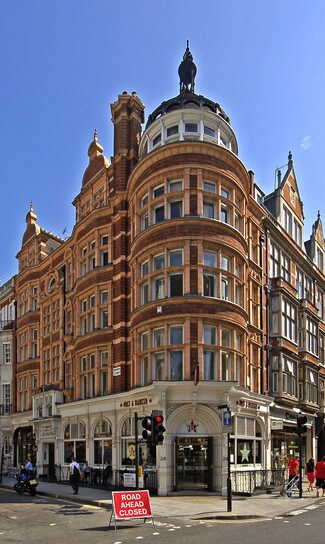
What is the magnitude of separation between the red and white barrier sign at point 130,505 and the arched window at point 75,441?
16826 mm

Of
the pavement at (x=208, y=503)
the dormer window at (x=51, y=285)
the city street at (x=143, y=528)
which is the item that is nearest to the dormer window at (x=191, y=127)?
the pavement at (x=208, y=503)

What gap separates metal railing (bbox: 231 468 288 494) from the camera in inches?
1030

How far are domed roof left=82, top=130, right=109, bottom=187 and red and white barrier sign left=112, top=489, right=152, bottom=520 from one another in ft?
75.2

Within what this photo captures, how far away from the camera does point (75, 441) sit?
33844 mm

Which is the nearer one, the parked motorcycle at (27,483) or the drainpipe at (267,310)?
the parked motorcycle at (27,483)

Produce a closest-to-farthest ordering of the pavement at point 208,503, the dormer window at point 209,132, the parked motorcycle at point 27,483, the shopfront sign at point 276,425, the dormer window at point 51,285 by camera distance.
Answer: the pavement at point 208,503 → the parked motorcycle at point 27,483 → the dormer window at point 209,132 → the shopfront sign at point 276,425 → the dormer window at point 51,285

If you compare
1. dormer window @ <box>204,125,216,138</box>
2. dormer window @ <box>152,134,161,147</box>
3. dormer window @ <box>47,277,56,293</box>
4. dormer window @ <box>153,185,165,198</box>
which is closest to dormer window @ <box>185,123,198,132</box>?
dormer window @ <box>204,125,216,138</box>

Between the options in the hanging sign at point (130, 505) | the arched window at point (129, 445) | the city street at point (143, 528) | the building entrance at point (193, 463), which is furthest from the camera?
the arched window at point (129, 445)

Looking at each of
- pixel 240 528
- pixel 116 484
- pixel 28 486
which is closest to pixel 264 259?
pixel 116 484

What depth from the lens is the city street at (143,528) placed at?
46.1ft

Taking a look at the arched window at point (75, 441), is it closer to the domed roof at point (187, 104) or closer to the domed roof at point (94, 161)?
the domed roof at point (94, 161)

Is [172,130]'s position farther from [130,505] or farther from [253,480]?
[130,505]

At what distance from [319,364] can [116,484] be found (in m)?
19.9

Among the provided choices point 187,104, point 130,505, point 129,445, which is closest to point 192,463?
point 129,445
